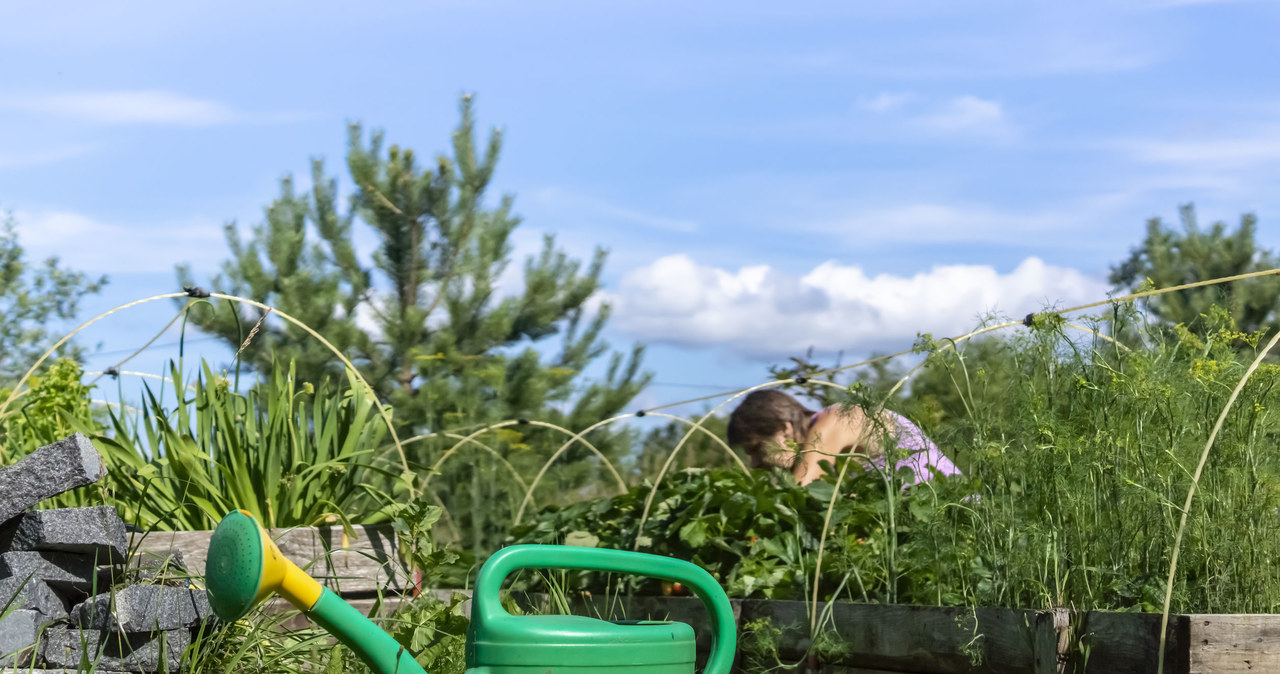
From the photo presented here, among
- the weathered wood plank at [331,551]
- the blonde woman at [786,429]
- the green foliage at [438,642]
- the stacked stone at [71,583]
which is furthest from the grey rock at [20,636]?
the blonde woman at [786,429]

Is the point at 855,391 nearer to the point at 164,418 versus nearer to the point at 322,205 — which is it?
the point at 164,418

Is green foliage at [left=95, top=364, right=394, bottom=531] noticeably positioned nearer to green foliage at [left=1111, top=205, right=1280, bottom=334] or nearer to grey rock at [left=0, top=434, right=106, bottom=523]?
grey rock at [left=0, top=434, right=106, bottom=523]

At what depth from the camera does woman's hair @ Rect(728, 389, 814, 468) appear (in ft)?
13.8

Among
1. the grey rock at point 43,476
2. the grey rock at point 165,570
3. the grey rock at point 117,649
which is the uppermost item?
the grey rock at point 43,476

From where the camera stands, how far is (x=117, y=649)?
96.3 inches

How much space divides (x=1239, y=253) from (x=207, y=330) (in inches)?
478

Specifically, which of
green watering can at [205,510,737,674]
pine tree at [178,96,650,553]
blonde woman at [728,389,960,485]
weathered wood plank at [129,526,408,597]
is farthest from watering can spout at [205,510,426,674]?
pine tree at [178,96,650,553]

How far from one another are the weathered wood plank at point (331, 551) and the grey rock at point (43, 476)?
1.35ft

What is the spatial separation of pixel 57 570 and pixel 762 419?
2.52 meters

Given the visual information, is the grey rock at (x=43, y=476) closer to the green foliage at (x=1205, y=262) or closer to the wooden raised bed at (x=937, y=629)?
the wooden raised bed at (x=937, y=629)

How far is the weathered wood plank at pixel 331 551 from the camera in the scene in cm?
291

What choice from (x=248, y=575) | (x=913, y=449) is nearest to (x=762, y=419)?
(x=913, y=449)

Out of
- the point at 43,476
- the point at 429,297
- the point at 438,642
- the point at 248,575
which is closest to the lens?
the point at 248,575

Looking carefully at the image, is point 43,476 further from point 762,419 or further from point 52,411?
point 762,419
